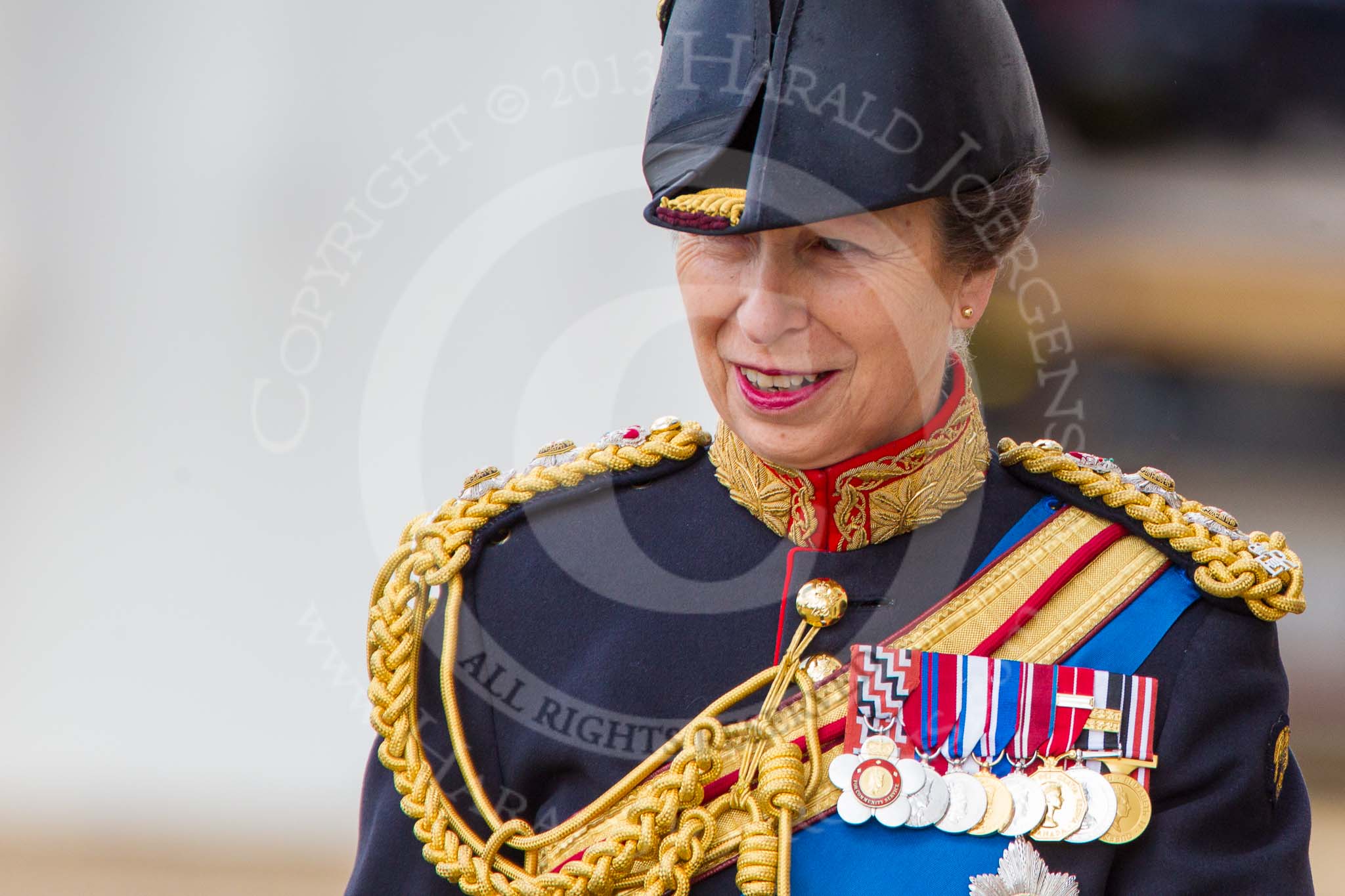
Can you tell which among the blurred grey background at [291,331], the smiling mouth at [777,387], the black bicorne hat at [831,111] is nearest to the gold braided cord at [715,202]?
the black bicorne hat at [831,111]

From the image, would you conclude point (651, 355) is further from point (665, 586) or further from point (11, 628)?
point (11, 628)

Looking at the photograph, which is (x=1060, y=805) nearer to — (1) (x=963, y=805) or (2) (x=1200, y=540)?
(1) (x=963, y=805)

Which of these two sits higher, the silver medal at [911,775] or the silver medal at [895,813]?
the silver medal at [911,775]

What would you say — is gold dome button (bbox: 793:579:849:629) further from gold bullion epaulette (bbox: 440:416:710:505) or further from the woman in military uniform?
gold bullion epaulette (bbox: 440:416:710:505)

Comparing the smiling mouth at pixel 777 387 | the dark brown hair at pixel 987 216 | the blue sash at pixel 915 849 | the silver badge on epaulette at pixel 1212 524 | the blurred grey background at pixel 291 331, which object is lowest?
the blue sash at pixel 915 849

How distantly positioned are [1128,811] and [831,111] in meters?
0.64

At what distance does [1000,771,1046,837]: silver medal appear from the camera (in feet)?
4.16

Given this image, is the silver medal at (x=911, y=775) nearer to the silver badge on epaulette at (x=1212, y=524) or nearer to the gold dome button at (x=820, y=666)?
the gold dome button at (x=820, y=666)

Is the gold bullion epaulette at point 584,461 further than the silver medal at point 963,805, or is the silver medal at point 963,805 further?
the gold bullion epaulette at point 584,461

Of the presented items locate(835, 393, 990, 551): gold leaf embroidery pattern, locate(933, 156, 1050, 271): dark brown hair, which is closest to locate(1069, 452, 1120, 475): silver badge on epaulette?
locate(835, 393, 990, 551): gold leaf embroidery pattern

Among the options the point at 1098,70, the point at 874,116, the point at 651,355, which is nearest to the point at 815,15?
the point at 874,116

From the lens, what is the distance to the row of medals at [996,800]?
4.15 ft

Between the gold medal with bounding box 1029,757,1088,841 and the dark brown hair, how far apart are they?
1.52ft

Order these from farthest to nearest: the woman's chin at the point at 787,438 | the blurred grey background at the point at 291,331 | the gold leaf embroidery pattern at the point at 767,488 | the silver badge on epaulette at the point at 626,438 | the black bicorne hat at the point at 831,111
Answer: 1. the blurred grey background at the point at 291,331
2. the silver badge on epaulette at the point at 626,438
3. the gold leaf embroidery pattern at the point at 767,488
4. the woman's chin at the point at 787,438
5. the black bicorne hat at the point at 831,111
